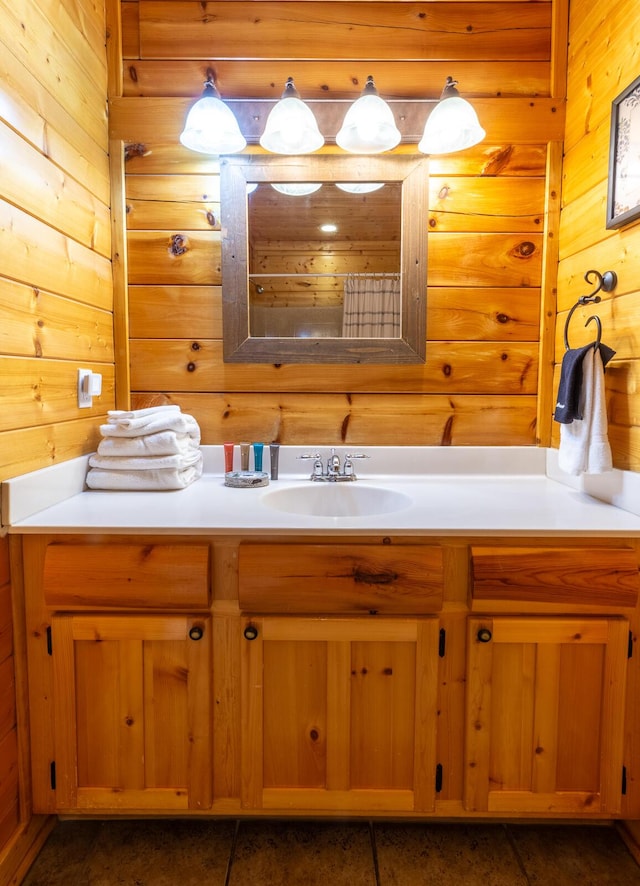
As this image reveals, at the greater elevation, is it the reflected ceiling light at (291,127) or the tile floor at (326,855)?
the reflected ceiling light at (291,127)

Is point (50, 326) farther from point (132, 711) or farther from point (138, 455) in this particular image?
point (132, 711)

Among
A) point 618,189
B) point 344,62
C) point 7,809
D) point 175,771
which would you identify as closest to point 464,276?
point 618,189

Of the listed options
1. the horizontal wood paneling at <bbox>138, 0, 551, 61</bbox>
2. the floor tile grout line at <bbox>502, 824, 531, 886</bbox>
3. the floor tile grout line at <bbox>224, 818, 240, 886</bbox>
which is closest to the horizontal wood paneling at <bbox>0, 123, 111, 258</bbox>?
the horizontal wood paneling at <bbox>138, 0, 551, 61</bbox>

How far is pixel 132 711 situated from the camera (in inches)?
42.9

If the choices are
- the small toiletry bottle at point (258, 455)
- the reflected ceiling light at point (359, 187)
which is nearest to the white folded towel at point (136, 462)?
the small toiletry bottle at point (258, 455)

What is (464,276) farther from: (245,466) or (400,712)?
(400,712)

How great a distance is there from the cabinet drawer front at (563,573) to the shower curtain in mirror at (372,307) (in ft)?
2.48

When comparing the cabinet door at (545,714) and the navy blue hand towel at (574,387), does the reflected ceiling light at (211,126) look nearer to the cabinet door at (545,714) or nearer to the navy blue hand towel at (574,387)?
the navy blue hand towel at (574,387)

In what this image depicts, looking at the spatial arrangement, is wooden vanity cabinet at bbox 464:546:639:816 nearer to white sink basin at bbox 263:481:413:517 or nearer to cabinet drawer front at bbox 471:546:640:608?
cabinet drawer front at bbox 471:546:640:608

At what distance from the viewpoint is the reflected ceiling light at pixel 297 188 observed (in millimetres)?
1501

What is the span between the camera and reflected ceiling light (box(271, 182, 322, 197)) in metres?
1.50

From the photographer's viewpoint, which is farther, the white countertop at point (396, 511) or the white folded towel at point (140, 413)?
the white folded towel at point (140, 413)

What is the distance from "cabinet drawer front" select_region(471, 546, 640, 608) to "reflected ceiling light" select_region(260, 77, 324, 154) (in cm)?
120

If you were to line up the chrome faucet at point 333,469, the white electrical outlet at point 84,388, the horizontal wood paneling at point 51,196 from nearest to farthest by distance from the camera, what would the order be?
the horizontal wood paneling at point 51,196
the white electrical outlet at point 84,388
the chrome faucet at point 333,469
